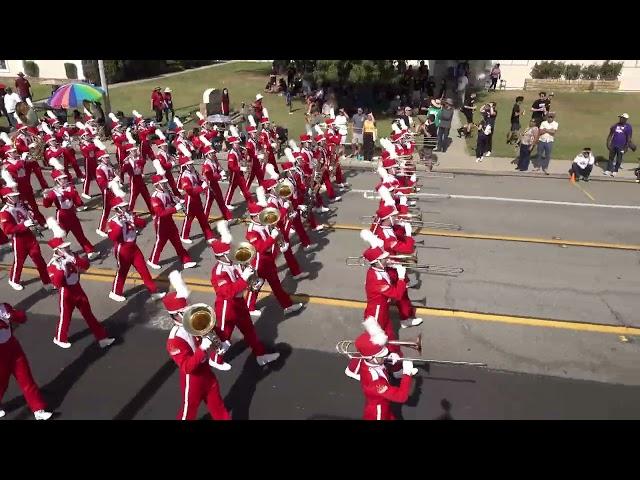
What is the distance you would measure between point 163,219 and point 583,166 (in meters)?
12.9

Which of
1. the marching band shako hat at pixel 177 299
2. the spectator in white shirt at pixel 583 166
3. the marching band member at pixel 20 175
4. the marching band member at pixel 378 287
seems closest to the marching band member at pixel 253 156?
the marching band member at pixel 20 175

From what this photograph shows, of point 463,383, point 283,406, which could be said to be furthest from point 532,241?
point 283,406

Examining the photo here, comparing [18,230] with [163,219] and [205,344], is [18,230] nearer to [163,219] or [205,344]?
[163,219]

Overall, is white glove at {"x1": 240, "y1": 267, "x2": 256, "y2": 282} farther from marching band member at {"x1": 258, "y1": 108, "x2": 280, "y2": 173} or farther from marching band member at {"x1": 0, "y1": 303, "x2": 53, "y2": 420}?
marching band member at {"x1": 258, "y1": 108, "x2": 280, "y2": 173}

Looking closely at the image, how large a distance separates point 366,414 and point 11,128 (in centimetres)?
2243

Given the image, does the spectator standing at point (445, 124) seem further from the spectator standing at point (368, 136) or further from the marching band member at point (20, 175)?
the marching band member at point (20, 175)

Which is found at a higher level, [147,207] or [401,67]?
[401,67]

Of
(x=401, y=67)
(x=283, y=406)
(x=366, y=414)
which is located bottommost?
(x=283, y=406)

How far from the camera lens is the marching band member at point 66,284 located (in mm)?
7406

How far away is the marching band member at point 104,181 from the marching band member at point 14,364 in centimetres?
581

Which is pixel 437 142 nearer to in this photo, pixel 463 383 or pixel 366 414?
pixel 463 383

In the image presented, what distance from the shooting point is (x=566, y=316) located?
852cm

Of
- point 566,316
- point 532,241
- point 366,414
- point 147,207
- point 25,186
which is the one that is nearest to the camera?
point 366,414
